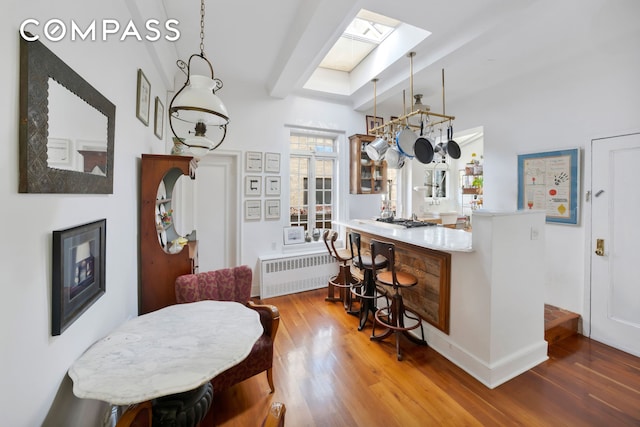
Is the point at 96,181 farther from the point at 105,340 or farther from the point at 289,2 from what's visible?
the point at 289,2

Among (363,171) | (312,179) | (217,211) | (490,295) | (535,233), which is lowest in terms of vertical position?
(490,295)

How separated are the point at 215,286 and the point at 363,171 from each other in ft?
10.2

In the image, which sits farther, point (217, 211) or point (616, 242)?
point (217, 211)

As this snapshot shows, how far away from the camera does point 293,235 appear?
4.02 meters

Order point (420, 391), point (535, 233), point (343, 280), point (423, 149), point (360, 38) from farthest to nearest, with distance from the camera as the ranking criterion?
point (343, 280), point (360, 38), point (423, 149), point (535, 233), point (420, 391)

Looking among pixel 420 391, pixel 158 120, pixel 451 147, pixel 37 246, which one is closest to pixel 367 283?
pixel 420 391

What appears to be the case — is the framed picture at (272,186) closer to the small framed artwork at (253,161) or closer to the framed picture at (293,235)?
the small framed artwork at (253,161)

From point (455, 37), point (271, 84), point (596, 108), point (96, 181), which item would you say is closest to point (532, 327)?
point (596, 108)

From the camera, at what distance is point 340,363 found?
7.38 ft

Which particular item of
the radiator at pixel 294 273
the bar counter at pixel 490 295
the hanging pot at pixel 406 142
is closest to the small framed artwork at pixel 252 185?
the radiator at pixel 294 273

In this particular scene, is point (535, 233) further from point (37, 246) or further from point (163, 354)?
point (37, 246)

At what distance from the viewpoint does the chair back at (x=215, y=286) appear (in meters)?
1.91

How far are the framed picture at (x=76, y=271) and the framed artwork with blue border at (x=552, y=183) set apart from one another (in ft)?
13.7

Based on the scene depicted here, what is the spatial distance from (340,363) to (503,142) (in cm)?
347
